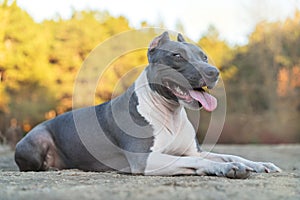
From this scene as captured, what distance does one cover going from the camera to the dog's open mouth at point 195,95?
4027 millimetres

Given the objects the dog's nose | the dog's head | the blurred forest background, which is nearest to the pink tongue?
the dog's head

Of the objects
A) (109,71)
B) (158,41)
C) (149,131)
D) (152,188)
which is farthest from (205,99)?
(109,71)

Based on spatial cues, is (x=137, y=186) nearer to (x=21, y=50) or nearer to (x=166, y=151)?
(x=166, y=151)

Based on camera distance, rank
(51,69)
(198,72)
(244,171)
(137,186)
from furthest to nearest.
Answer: (51,69) < (198,72) < (244,171) < (137,186)

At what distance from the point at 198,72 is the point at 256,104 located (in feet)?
56.1

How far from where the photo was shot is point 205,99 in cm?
410

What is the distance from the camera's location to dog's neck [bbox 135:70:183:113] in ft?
14.3

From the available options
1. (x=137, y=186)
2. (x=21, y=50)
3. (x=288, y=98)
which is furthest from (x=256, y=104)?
(x=137, y=186)

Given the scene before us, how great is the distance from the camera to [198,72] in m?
4.00

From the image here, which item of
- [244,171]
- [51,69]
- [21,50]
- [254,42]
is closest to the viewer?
[244,171]

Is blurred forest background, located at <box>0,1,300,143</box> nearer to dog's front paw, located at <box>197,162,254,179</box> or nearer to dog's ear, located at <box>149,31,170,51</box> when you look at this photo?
dog's ear, located at <box>149,31,170,51</box>

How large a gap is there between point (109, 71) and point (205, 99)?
14.0 meters

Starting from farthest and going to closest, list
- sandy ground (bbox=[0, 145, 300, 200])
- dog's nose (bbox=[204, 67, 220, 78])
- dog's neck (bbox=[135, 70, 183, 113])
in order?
dog's neck (bbox=[135, 70, 183, 113]) < dog's nose (bbox=[204, 67, 220, 78]) < sandy ground (bbox=[0, 145, 300, 200])

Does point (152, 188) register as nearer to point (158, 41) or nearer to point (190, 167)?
point (190, 167)
